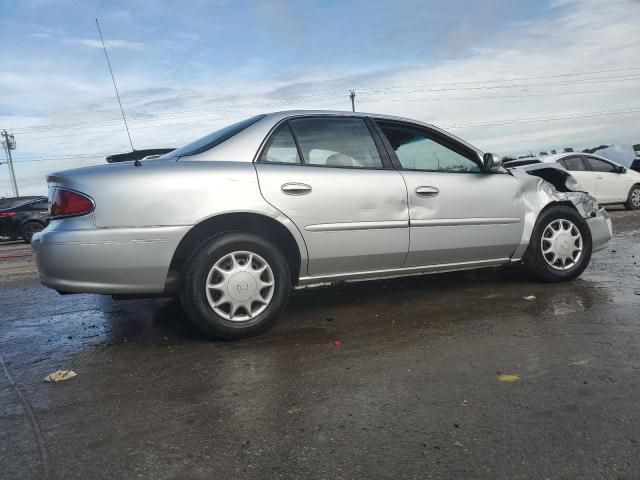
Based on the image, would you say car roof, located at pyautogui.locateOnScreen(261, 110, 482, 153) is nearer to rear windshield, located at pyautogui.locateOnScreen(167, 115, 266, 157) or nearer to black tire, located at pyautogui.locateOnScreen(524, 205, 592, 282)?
rear windshield, located at pyautogui.locateOnScreen(167, 115, 266, 157)

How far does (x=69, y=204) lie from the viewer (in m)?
3.51

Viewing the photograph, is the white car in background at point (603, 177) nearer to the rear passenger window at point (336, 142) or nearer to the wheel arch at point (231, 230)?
the rear passenger window at point (336, 142)

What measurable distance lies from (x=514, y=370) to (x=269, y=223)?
1.87 meters

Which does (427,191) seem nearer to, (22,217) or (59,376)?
(59,376)

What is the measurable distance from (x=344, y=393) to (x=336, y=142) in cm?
213

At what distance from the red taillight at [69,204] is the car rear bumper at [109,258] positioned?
0.39 ft

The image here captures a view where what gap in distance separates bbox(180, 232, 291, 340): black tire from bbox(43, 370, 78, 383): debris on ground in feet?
2.55

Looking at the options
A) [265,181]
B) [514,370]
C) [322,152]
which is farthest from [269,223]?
[514,370]

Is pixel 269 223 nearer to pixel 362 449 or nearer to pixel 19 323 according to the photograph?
pixel 362 449

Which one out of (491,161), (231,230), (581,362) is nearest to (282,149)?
(231,230)

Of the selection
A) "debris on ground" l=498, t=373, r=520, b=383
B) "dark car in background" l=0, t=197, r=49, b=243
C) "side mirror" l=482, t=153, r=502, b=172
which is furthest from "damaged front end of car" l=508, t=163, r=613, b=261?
"dark car in background" l=0, t=197, r=49, b=243

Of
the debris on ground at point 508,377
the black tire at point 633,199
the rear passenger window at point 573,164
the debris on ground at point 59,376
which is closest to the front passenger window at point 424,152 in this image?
the debris on ground at point 508,377

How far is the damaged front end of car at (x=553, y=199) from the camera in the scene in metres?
4.95

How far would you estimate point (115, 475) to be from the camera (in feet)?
6.78
